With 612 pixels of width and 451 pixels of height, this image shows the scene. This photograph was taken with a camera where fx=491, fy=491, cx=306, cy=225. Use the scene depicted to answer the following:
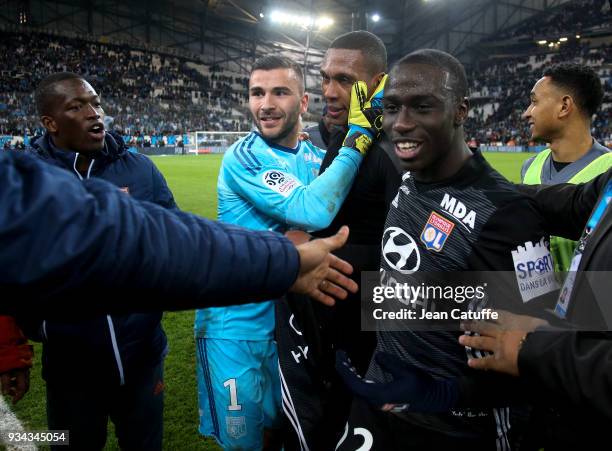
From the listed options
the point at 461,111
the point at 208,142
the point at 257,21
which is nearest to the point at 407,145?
the point at 461,111

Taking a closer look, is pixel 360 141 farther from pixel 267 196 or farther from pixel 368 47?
pixel 368 47

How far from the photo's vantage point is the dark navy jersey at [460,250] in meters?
1.66

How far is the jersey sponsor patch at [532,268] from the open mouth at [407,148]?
0.60 metres

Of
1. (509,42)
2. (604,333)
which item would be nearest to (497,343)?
(604,333)

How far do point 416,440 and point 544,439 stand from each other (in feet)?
1.47

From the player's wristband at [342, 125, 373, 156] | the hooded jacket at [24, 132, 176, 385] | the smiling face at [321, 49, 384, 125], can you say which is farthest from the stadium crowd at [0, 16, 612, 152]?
the player's wristband at [342, 125, 373, 156]

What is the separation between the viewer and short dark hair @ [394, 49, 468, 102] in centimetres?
202

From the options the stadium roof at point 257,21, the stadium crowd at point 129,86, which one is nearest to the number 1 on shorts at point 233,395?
the stadium crowd at point 129,86

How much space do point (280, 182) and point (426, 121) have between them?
0.79m

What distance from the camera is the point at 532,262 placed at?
1644mm

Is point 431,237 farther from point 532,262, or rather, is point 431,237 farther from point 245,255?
point 245,255

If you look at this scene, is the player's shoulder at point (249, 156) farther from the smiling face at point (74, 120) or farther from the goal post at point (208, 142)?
the goal post at point (208, 142)

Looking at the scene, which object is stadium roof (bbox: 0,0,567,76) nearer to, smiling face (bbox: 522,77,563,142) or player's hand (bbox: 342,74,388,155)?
smiling face (bbox: 522,77,563,142)

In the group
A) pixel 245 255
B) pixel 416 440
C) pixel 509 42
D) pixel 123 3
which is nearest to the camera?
pixel 245 255
